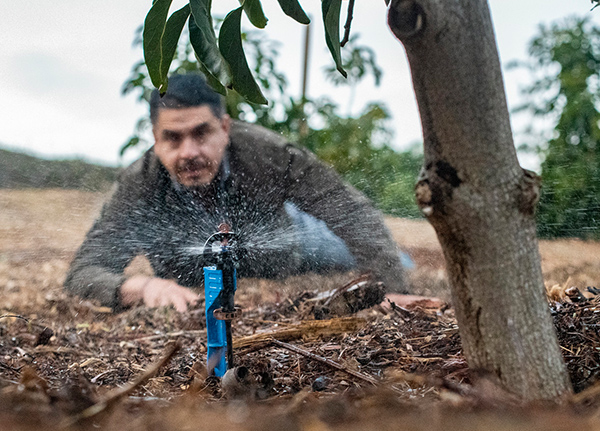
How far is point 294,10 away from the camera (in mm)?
1111

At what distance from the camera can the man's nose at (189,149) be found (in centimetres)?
332

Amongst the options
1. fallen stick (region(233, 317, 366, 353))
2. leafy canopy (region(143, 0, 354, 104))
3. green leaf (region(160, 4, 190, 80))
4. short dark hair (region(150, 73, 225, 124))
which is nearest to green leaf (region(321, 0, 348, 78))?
leafy canopy (region(143, 0, 354, 104))

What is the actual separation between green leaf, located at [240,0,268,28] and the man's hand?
180 cm

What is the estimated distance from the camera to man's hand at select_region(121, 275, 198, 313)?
2781 mm

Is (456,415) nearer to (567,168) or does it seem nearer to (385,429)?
(385,429)

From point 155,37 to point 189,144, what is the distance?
2.18 m

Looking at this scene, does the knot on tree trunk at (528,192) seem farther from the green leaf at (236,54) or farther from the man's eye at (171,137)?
the man's eye at (171,137)

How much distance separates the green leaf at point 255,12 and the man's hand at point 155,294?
70.7 inches

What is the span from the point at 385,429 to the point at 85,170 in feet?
18.4

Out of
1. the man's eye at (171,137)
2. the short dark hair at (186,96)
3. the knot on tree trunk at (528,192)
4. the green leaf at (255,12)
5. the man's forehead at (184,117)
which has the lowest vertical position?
the knot on tree trunk at (528,192)

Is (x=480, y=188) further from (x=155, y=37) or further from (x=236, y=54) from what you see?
(x=155, y=37)

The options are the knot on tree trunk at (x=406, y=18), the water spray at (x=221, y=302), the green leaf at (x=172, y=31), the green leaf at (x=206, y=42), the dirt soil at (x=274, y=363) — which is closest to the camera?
the dirt soil at (x=274, y=363)

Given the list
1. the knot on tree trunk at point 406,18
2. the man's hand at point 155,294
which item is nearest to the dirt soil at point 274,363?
the man's hand at point 155,294

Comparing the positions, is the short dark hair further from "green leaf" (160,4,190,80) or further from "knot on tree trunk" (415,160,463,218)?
"knot on tree trunk" (415,160,463,218)
